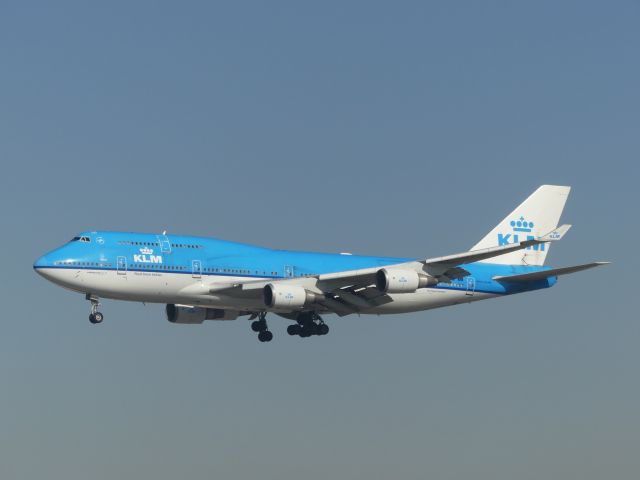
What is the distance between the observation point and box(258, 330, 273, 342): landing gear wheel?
231ft

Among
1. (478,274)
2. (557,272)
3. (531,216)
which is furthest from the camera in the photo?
(531,216)

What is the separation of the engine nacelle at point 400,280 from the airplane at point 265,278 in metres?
0.05

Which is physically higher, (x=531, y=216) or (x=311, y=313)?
(x=531, y=216)

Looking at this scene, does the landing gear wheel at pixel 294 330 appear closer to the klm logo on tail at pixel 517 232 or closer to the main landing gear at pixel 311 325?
the main landing gear at pixel 311 325

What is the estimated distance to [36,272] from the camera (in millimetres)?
62594

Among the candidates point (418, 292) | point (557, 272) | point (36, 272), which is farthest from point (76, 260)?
point (557, 272)

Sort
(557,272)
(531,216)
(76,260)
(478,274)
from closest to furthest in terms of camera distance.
A: (76,260) < (557,272) < (478,274) < (531,216)

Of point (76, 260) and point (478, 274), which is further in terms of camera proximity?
point (478, 274)

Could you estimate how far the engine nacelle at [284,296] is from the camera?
6347cm

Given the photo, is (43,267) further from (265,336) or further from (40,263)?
(265,336)

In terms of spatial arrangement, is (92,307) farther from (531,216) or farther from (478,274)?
(531,216)

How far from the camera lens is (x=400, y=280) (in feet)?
209

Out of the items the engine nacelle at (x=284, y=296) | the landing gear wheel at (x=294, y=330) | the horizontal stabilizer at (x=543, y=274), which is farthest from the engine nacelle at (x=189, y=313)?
the horizontal stabilizer at (x=543, y=274)

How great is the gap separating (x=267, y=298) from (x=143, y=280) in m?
6.24
